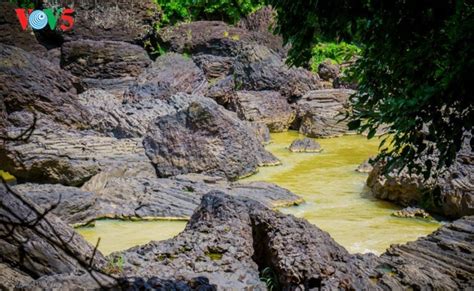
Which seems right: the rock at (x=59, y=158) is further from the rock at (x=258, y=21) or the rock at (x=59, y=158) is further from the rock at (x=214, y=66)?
the rock at (x=258, y=21)

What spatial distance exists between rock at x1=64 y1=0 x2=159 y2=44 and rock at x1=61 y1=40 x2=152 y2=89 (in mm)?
1177

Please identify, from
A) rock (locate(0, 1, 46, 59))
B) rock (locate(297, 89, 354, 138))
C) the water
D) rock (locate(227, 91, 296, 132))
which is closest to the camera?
the water

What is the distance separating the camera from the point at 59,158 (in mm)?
8414

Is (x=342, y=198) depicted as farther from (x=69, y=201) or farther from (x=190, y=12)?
(x=190, y=12)

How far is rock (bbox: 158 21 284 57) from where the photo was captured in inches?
680

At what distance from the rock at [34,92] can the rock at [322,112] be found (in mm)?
5343

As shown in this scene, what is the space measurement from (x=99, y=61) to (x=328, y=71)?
6.81 meters

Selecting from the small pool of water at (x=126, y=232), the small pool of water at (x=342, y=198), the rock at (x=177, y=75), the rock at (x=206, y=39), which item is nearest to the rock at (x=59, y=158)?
the small pool of water at (x=126, y=232)

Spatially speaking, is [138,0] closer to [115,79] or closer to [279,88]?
[115,79]

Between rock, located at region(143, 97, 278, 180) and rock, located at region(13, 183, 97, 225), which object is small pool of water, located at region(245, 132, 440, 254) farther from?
rock, located at region(13, 183, 97, 225)

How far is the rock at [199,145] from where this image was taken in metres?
9.15

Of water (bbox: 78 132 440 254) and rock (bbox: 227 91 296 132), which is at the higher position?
rock (bbox: 227 91 296 132)

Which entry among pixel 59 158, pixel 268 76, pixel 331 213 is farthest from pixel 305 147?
pixel 59 158

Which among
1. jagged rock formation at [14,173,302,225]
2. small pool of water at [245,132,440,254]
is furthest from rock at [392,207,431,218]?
jagged rock formation at [14,173,302,225]
